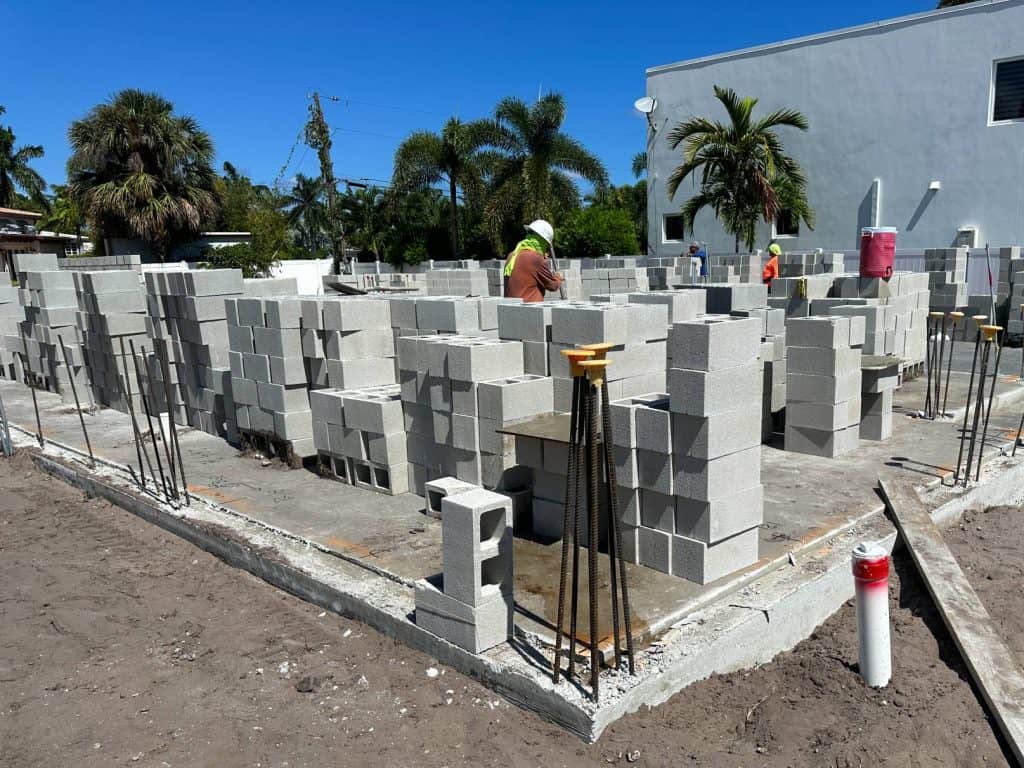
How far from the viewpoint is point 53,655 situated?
5.18 metres

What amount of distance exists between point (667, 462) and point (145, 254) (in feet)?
104

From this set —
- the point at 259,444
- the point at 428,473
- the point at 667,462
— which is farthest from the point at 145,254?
the point at 667,462

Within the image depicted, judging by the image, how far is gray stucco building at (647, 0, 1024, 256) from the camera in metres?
21.2

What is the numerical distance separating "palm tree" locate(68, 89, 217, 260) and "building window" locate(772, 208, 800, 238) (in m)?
20.8

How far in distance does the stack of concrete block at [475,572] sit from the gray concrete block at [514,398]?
1.61m

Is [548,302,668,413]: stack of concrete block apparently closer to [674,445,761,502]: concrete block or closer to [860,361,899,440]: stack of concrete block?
[674,445,761,502]: concrete block

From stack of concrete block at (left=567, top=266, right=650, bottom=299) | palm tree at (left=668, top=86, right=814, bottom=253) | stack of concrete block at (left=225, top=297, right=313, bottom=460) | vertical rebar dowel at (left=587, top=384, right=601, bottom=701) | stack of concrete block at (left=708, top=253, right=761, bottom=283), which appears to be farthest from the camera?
stack of concrete block at (left=708, top=253, right=761, bottom=283)

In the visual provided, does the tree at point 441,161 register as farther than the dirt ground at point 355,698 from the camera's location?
Yes

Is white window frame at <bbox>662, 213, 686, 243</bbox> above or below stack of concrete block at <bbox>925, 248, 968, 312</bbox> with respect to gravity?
above

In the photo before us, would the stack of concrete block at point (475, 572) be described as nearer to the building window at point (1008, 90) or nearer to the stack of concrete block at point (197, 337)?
the stack of concrete block at point (197, 337)

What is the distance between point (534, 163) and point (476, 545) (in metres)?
24.9

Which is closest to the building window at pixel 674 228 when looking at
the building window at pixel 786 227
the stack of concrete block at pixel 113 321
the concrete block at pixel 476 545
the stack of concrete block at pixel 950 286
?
the building window at pixel 786 227

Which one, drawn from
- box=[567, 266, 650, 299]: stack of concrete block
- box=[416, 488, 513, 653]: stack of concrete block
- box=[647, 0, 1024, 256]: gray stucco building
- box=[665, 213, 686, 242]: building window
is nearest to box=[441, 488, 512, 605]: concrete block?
box=[416, 488, 513, 653]: stack of concrete block

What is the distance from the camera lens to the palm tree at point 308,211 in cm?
4444
